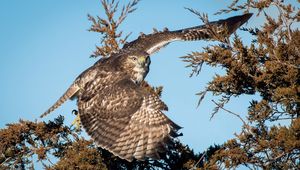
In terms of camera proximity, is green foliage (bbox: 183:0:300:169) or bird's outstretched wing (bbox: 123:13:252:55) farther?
bird's outstretched wing (bbox: 123:13:252:55)

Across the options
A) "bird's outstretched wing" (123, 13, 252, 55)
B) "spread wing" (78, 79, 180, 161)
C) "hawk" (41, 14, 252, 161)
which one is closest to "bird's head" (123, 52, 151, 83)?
"hawk" (41, 14, 252, 161)

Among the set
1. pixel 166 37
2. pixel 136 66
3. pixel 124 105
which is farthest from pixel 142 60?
pixel 166 37

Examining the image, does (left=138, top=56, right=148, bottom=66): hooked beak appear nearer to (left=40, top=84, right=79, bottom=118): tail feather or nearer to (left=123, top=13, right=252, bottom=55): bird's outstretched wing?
(left=123, top=13, right=252, bottom=55): bird's outstretched wing

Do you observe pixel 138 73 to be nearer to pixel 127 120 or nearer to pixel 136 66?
pixel 136 66

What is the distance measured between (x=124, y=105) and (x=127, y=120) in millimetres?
288

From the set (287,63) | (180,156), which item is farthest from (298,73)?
(180,156)

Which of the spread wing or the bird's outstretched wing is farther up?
→ the bird's outstretched wing

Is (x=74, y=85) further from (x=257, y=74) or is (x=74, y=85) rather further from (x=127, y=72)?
(x=257, y=74)

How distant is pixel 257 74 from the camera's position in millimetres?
7094

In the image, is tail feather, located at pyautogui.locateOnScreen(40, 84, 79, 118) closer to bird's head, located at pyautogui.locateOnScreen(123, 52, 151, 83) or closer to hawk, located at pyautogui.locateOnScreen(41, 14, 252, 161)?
hawk, located at pyautogui.locateOnScreen(41, 14, 252, 161)

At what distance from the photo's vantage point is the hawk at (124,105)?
279 inches

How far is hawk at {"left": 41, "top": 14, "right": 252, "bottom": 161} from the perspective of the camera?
7082 millimetres

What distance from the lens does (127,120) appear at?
7598 millimetres

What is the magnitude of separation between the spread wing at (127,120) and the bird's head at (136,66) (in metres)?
0.50
